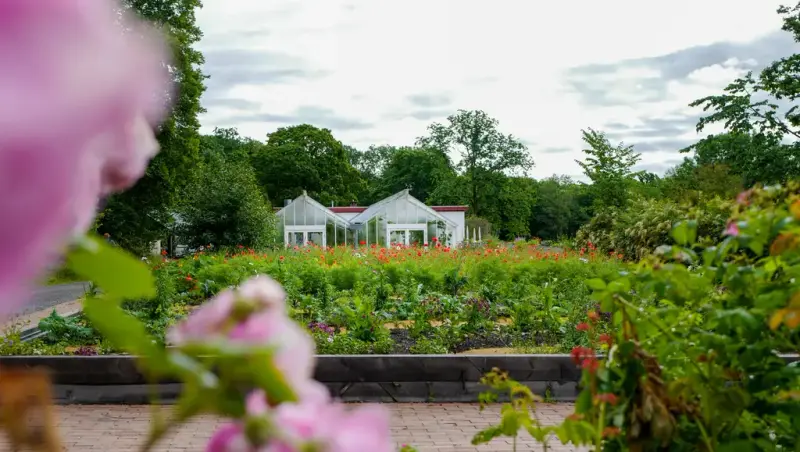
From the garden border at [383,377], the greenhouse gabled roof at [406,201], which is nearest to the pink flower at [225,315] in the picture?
the garden border at [383,377]

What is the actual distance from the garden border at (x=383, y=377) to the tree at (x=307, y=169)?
1612 inches

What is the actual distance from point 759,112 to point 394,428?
1543 cm

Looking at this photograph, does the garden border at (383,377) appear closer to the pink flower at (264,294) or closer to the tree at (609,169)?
the pink flower at (264,294)

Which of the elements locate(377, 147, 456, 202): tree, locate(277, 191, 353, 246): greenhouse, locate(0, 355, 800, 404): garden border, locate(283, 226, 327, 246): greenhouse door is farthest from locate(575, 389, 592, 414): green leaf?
locate(377, 147, 456, 202): tree

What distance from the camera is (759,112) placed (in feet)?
58.1

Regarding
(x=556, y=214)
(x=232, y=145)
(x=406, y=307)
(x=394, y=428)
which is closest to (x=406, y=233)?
(x=406, y=307)

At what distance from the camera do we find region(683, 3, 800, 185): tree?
17.4 meters

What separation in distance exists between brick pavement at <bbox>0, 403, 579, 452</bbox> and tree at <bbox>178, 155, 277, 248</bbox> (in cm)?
1564

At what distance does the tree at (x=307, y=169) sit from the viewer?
156 ft

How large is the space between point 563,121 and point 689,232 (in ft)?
101

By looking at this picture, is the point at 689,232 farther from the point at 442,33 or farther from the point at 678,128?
the point at 678,128

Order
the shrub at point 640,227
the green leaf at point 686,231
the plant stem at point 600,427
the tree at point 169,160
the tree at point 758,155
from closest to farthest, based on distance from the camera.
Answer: the plant stem at point 600,427, the green leaf at point 686,231, the shrub at point 640,227, the tree at point 758,155, the tree at point 169,160

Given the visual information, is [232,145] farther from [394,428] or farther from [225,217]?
[394,428]

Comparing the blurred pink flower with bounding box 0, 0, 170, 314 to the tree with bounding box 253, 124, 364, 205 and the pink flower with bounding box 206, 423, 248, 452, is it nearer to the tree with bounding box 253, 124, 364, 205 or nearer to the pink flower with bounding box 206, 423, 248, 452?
the pink flower with bounding box 206, 423, 248, 452
